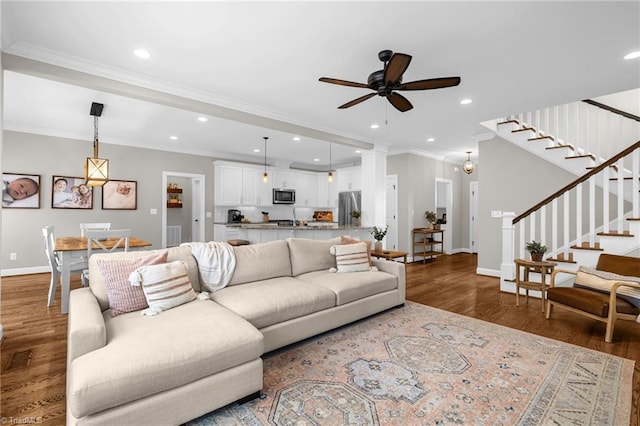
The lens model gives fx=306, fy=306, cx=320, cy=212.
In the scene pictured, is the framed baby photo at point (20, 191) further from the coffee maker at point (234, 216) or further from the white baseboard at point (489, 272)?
the white baseboard at point (489, 272)

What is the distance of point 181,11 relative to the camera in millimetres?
2205

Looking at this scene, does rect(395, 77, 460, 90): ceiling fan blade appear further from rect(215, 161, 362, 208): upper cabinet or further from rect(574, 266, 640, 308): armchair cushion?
rect(215, 161, 362, 208): upper cabinet

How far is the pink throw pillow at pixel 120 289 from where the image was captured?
2221mm

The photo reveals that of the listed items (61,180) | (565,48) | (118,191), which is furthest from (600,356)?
(61,180)

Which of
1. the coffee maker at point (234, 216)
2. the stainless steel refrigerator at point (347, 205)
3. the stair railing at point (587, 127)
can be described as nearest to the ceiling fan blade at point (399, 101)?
the stair railing at point (587, 127)

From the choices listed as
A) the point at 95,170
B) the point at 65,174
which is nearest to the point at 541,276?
the point at 95,170

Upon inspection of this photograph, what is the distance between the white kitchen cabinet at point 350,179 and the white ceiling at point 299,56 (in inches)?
127

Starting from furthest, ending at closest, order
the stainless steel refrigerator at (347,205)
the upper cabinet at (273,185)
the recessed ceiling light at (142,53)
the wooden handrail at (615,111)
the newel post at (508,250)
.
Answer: the stainless steel refrigerator at (347,205), the upper cabinet at (273,185), the newel post at (508,250), the wooden handrail at (615,111), the recessed ceiling light at (142,53)

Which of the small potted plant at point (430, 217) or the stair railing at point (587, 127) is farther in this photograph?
the small potted plant at point (430, 217)

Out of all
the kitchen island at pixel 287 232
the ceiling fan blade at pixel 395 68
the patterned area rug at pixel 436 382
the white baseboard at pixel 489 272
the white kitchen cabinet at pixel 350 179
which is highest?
the ceiling fan blade at pixel 395 68

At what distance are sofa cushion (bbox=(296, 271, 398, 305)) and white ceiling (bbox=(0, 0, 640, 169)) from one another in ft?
7.08

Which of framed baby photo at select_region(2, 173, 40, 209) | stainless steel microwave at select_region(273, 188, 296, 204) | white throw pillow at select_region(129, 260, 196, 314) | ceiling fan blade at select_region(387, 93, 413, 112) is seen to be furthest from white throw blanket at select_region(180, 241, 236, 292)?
stainless steel microwave at select_region(273, 188, 296, 204)

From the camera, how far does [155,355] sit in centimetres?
163

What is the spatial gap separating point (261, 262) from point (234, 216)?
459 centimetres
